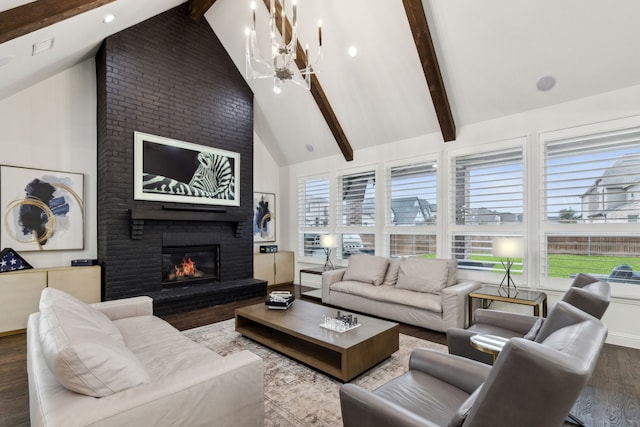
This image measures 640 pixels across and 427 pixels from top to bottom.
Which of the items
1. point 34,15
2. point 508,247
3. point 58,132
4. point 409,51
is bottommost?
point 508,247

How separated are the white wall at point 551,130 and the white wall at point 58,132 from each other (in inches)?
179

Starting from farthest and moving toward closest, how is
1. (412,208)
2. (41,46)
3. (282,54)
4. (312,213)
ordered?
1. (312,213)
2. (412,208)
3. (41,46)
4. (282,54)

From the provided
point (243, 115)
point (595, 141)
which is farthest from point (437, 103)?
point (243, 115)

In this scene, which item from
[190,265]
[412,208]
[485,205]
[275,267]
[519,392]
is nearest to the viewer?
[519,392]

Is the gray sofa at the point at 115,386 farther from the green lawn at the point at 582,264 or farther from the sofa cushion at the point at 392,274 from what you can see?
the green lawn at the point at 582,264

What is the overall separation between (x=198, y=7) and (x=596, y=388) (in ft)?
22.2

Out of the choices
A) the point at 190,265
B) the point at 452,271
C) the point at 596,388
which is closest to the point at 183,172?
the point at 190,265

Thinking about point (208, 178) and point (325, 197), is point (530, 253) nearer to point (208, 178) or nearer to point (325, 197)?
point (325, 197)

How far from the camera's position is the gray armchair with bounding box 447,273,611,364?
1771 mm

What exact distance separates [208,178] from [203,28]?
8.67 feet

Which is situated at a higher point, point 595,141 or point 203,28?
point 203,28

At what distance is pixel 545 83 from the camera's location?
371cm

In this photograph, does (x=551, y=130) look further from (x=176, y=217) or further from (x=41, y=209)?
(x=41, y=209)

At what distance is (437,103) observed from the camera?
4.30 metres
